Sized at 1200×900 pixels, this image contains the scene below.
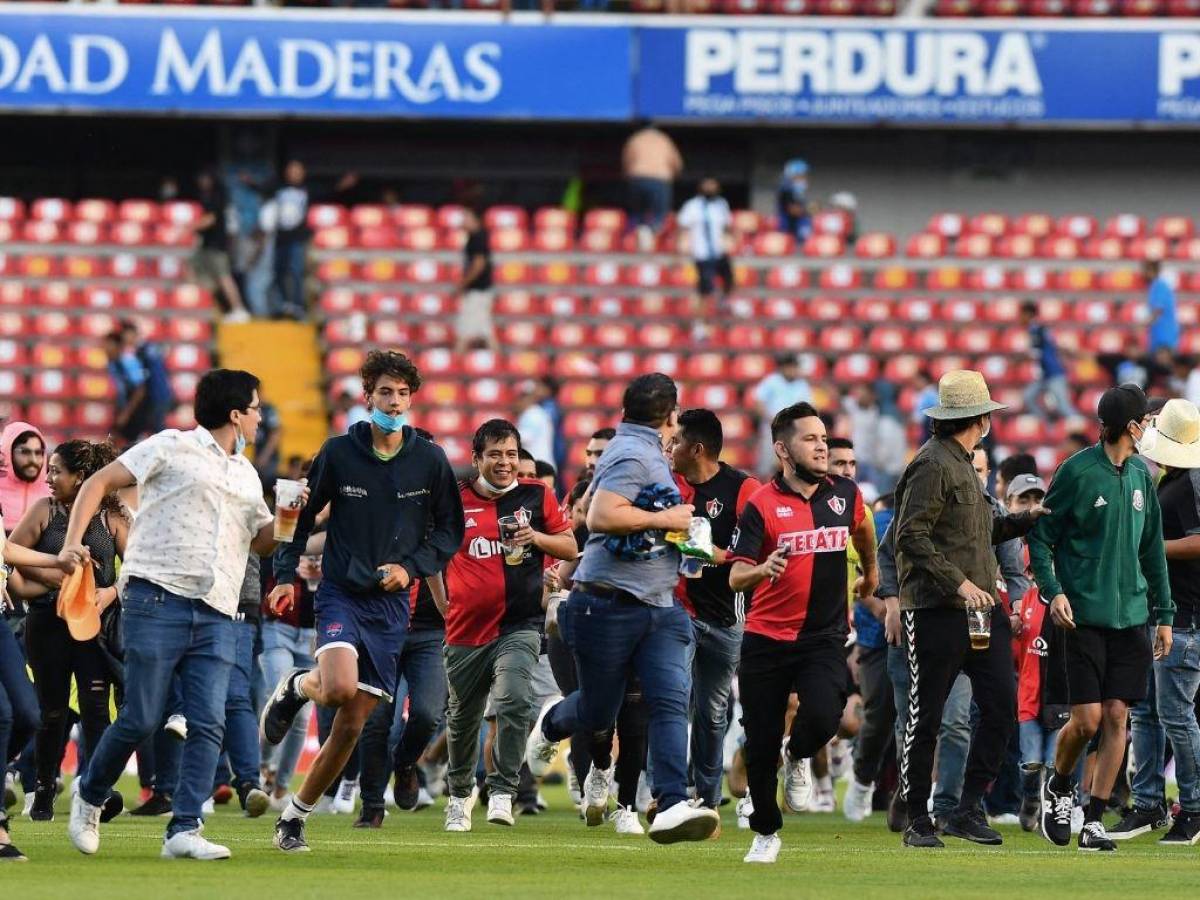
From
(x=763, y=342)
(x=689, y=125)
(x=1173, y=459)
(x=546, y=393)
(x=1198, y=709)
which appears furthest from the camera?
(x=689, y=125)

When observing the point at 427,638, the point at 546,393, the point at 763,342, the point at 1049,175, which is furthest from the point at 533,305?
the point at 427,638

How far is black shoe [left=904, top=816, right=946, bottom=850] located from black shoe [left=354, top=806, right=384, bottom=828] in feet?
10.0

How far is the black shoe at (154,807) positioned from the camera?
46.4 feet

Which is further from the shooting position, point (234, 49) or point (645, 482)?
point (234, 49)

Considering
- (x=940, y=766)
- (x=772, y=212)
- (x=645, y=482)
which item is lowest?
(x=940, y=766)

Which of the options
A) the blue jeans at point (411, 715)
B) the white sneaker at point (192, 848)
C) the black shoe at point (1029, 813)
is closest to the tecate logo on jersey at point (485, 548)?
the blue jeans at point (411, 715)

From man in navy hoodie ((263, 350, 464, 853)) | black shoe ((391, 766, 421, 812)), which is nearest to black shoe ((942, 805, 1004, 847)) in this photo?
man in navy hoodie ((263, 350, 464, 853))

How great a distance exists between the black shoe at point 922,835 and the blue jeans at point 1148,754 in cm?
152

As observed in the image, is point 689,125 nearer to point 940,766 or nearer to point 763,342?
point 763,342

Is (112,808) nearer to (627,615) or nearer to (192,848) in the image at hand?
(192,848)

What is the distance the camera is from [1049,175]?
34.9 meters

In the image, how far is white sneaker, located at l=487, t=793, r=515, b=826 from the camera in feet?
43.1

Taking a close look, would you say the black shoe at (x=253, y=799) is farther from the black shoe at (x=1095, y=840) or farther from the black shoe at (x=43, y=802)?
the black shoe at (x=1095, y=840)

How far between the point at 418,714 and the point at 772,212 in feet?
72.2
